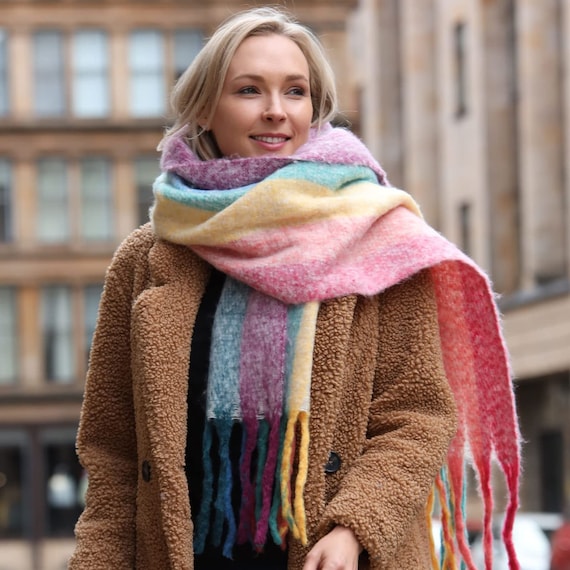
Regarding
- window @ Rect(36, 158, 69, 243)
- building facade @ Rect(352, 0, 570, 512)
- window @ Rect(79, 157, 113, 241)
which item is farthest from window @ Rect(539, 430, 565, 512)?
window @ Rect(36, 158, 69, 243)

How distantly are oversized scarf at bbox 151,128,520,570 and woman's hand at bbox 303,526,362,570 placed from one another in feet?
0.28

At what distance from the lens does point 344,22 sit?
168 feet

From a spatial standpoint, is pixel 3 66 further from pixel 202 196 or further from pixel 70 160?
pixel 202 196

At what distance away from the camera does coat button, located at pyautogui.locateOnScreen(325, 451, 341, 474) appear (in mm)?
3471

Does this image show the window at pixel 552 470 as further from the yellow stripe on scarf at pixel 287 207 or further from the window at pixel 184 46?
the yellow stripe on scarf at pixel 287 207

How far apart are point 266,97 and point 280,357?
572 mm

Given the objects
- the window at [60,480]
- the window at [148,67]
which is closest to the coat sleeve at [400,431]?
the window at [60,480]

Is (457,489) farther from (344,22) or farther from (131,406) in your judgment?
(344,22)

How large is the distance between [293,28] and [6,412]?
47592 mm

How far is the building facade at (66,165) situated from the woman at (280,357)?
46.9 metres

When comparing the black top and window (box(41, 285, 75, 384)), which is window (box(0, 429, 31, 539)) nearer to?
window (box(41, 285, 75, 384))

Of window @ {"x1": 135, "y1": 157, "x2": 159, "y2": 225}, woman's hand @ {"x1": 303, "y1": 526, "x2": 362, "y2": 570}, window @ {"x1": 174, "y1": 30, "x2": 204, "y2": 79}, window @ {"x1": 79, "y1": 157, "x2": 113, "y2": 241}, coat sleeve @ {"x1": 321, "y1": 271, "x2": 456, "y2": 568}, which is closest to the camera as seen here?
woman's hand @ {"x1": 303, "y1": 526, "x2": 362, "y2": 570}

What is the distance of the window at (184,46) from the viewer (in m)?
52.1

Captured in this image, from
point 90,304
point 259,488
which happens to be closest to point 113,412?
point 259,488
